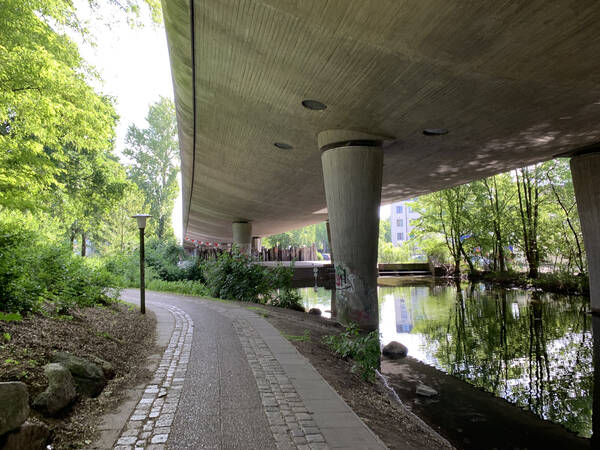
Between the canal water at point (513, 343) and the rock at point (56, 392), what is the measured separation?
5.60m

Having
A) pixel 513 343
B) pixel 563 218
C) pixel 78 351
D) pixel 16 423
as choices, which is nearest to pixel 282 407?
pixel 16 423

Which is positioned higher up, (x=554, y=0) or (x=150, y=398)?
(x=554, y=0)

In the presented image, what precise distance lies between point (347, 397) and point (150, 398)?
203cm

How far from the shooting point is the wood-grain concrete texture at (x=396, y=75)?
6.02 metres

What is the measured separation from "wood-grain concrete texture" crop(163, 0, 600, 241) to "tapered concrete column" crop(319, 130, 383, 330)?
0.90 metres

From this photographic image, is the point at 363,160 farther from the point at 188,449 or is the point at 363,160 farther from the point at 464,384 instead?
the point at 188,449

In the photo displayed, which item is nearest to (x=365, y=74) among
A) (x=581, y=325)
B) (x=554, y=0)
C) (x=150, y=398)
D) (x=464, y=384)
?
(x=554, y=0)

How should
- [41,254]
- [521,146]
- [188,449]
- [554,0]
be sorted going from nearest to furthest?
[188,449] → [554,0] → [41,254] → [521,146]

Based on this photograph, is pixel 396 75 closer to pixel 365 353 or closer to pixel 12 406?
pixel 365 353

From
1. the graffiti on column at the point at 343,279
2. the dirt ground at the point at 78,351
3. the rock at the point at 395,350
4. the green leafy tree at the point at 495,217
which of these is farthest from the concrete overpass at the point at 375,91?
the green leafy tree at the point at 495,217

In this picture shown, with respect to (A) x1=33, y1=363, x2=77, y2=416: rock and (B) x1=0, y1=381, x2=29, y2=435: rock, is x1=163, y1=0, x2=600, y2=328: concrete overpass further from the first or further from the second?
(B) x1=0, y1=381, x2=29, y2=435: rock

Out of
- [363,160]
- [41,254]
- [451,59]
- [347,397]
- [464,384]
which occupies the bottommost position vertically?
[464,384]

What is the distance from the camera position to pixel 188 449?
9.84 feet

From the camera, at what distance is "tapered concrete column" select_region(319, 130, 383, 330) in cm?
1016
